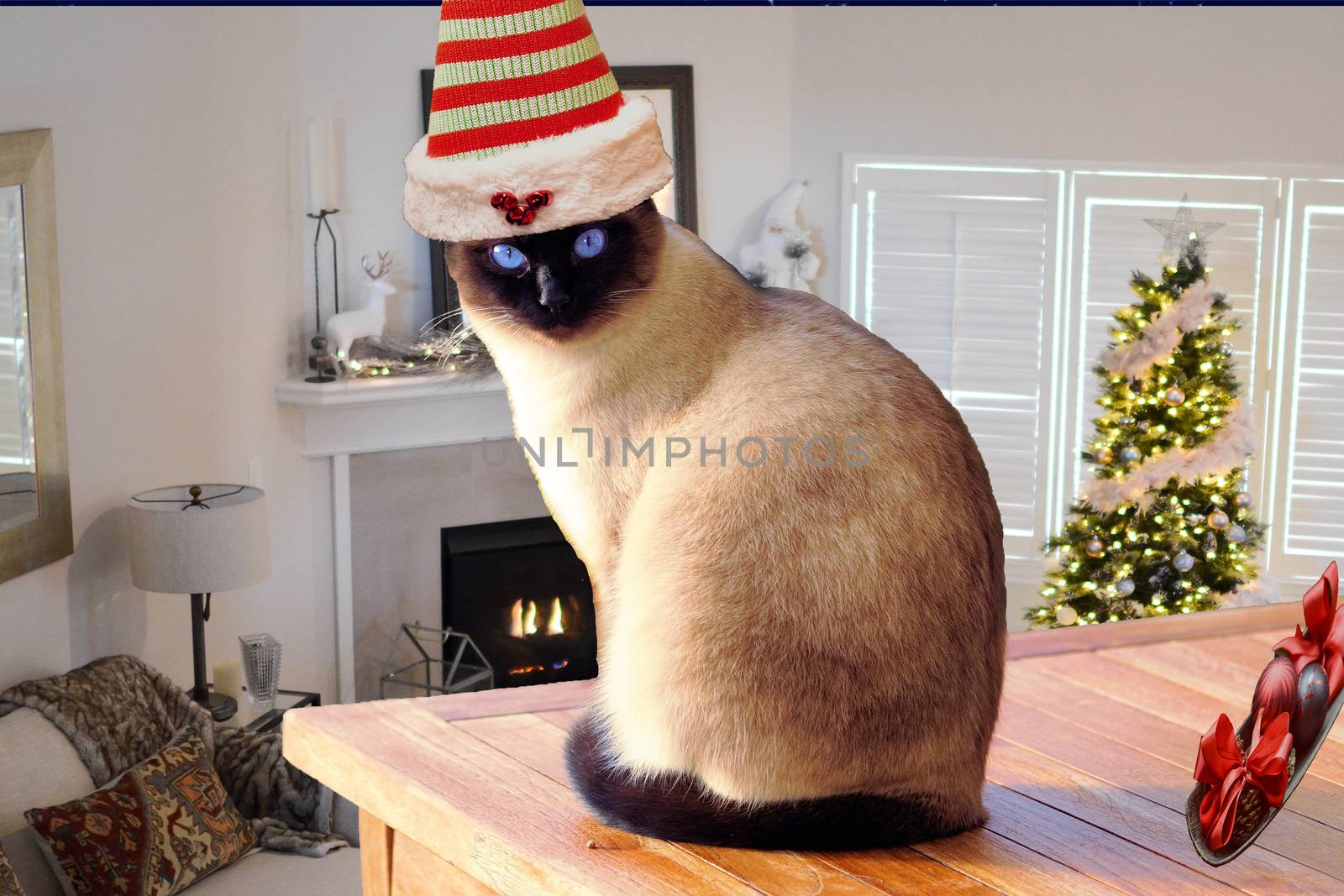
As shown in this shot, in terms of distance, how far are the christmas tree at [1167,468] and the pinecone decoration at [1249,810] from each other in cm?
253

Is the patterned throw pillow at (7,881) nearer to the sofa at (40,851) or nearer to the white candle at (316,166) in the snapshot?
Answer: the sofa at (40,851)

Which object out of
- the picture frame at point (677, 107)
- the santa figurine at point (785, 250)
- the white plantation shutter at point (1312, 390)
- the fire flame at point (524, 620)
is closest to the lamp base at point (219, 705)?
the fire flame at point (524, 620)

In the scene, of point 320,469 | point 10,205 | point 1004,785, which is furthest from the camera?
point 320,469

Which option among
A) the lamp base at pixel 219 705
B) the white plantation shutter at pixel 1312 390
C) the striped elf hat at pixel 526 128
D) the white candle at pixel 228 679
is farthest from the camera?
the white plantation shutter at pixel 1312 390

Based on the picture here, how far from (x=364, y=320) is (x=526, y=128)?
279 centimetres

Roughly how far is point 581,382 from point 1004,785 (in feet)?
1.40

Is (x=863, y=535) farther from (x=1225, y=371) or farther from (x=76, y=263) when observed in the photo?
(x=1225, y=371)

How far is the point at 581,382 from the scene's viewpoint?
0.73 m

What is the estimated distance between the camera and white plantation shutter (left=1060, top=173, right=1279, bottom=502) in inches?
145

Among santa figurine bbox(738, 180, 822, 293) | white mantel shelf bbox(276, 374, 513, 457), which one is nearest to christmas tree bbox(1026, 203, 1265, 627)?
santa figurine bbox(738, 180, 822, 293)

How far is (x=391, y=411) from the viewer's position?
3.52 meters

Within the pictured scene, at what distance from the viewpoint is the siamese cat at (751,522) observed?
71 cm

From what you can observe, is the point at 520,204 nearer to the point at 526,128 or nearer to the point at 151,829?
the point at 526,128

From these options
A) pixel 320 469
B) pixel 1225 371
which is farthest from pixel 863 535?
pixel 320 469
